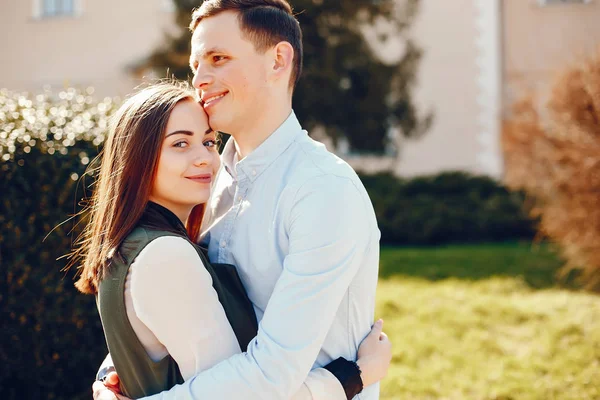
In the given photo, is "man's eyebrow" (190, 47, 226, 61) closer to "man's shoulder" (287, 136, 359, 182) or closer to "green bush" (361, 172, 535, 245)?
"man's shoulder" (287, 136, 359, 182)

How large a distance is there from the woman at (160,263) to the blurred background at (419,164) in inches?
22.8

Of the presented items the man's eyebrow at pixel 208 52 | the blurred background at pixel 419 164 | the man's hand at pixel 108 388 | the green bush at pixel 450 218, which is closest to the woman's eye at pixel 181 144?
the man's eyebrow at pixel 208 52

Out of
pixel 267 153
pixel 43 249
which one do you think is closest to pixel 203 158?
pixel 267 153

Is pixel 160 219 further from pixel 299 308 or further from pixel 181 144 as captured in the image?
pixel 299 308

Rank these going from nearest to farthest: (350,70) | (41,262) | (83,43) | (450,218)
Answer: (41,262)
(450,218)
(350,70)
(83,43)

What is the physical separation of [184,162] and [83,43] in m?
16.0

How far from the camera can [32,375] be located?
3.78m

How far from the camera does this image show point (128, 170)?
7.80 feet

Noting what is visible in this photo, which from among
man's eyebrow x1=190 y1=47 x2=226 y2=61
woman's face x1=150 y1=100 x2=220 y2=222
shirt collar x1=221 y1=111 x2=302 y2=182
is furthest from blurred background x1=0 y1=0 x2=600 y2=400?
shirt collar x1=221 y1=111 x2=302 y2=182

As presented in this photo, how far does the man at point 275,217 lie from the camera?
6.70 feet

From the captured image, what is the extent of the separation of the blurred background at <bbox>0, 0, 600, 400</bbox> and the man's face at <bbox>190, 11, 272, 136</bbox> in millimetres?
440

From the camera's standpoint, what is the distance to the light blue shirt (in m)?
2.03

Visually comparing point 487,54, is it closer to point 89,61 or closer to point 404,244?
point 404,244

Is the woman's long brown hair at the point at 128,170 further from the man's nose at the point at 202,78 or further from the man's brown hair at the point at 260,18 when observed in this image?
the man's brown hair at the point at 260,18
